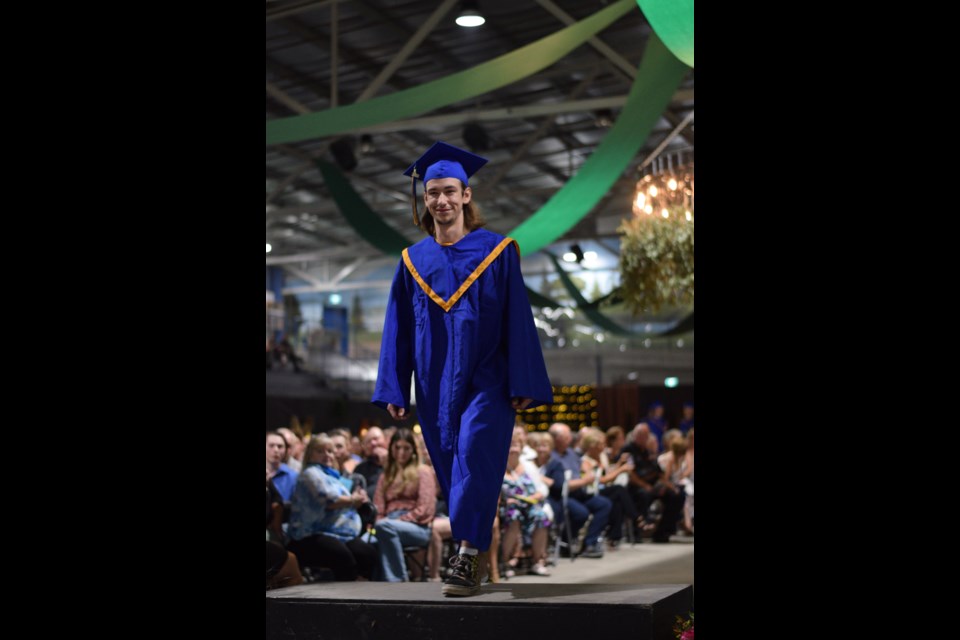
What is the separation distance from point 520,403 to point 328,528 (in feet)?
8.31

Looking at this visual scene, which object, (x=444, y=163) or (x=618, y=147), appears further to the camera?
(x=618, y=147)

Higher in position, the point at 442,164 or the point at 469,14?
the point at 469,14

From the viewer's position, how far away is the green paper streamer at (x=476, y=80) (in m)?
7.03

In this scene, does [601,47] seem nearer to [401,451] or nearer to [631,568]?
[631,568]

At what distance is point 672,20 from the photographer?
15.2 ft

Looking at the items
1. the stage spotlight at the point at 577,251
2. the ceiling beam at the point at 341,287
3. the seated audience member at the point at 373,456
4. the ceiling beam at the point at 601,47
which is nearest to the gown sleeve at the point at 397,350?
the seated audience member at the point at 373,456

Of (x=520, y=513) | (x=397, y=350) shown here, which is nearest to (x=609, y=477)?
(x=520, y=513)

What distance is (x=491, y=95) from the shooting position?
584 inches

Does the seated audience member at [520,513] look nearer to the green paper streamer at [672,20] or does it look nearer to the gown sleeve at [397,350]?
the green paper streamer at [672,20]
